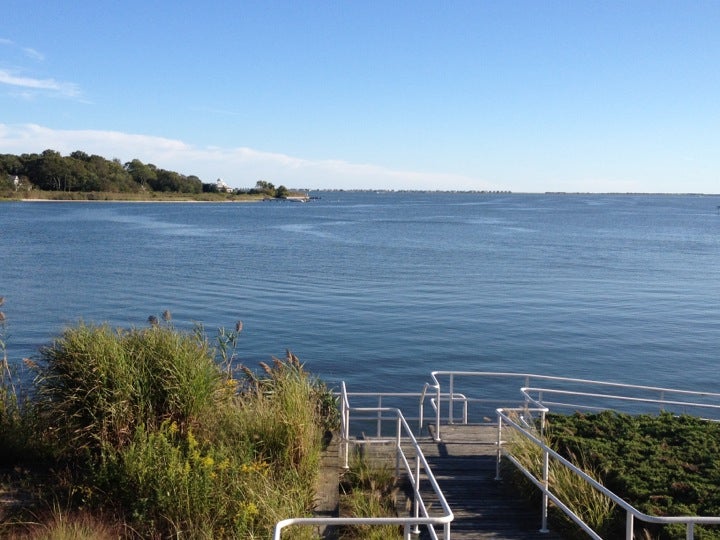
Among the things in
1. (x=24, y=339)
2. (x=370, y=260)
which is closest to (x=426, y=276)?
(x=370, y=260)

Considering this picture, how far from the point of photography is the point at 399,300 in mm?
40688

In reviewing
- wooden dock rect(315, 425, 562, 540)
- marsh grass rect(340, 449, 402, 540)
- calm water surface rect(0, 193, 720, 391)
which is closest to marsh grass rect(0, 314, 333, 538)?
wooden dock rect(315, 425, 562, 540)

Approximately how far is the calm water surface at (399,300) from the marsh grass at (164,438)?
10423 millimetres

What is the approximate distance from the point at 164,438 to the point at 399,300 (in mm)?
32492

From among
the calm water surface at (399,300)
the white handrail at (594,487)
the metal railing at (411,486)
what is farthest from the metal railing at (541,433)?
Answer: the calm water surface at (399,300)

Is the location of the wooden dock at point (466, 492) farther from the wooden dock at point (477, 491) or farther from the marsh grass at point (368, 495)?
the marsh grass at point (368, 495)

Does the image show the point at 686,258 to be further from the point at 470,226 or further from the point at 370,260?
the point at 470,226

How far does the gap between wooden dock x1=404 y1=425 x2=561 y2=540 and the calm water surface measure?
11.0 metres

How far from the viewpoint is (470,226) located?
117625 millimetres

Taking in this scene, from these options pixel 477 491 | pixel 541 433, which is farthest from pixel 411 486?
pixel 541 433

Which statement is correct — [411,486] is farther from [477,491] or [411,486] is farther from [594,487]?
[594,487]

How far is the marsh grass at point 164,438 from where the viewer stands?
7.90 m

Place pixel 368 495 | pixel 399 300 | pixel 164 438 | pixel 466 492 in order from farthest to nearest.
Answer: pixel 399 300 < pixel 466 492 < pixel 368 495 < pixel 164 438

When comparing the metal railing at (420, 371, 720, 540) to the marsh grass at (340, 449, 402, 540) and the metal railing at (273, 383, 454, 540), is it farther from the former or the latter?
the marsh grass at (340, 449, 402, 540)
